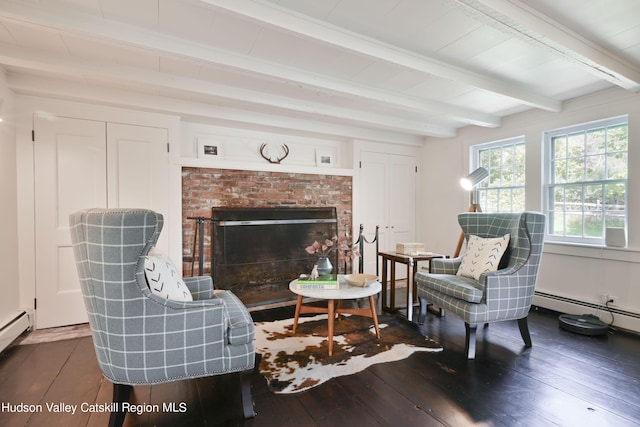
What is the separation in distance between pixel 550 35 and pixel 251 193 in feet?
10.5

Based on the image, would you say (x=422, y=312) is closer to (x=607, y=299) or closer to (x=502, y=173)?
(x=607, y=299)

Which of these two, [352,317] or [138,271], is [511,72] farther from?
[138,271]

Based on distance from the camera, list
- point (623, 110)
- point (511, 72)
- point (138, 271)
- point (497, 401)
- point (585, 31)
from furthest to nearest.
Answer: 1. point (623, 110)
2. point (511, 72)
3. point (585, 31)
4. point (497, 401)
5. point (138, 271)

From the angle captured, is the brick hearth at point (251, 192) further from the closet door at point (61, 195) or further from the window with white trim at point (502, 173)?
the window with white trim at point (502, 173)

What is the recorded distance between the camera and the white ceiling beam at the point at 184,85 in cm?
235

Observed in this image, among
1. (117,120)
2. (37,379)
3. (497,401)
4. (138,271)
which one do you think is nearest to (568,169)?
(497,401)

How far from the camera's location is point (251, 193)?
3.97 meters

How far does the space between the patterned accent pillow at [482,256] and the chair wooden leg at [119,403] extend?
267 centimetres

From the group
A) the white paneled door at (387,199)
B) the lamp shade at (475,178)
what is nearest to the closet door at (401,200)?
the white paneled door at (387,199)

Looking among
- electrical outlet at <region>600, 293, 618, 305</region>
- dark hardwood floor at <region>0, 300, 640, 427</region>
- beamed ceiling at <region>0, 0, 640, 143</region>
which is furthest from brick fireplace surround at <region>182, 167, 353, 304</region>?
electrical outlet at <region>600, 293, 618, 305</region>

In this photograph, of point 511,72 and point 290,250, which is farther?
point 290,250

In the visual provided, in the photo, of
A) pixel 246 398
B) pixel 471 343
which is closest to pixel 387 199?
pixel 471 343

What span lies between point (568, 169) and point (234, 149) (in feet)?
12.9

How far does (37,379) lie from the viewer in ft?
6.82
